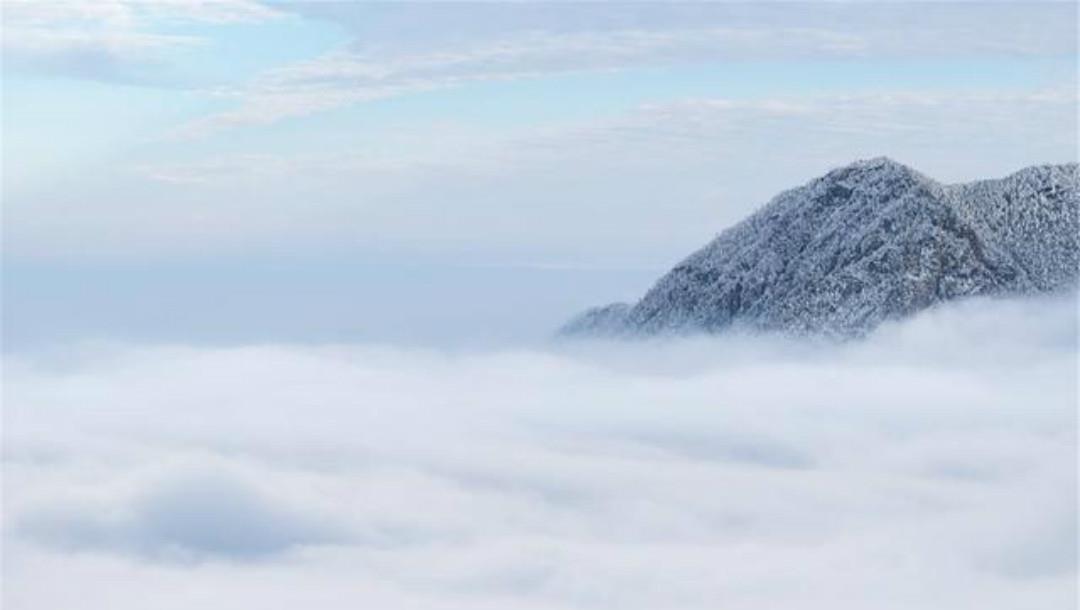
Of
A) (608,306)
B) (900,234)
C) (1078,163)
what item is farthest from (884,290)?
(608,306)

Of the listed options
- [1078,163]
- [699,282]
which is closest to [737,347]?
[699,282]

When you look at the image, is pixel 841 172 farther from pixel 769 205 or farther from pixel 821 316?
pixel 821 316

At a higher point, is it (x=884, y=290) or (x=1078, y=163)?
(x=1078, y=163)

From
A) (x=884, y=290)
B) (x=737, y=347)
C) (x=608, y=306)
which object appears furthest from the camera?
(x=608, y=306)

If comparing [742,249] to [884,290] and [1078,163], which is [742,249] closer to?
[884,290]

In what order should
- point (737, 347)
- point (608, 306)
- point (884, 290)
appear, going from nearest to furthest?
point (884, 290)
point (737, 347)
point (608, 306)

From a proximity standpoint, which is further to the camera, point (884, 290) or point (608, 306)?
point (608, 306)
